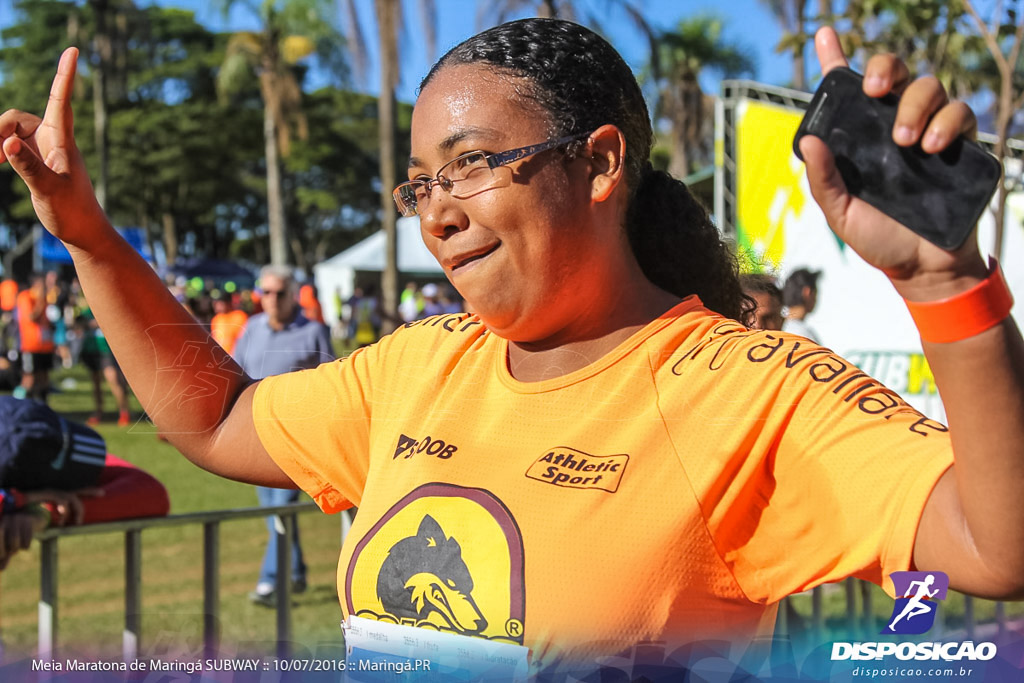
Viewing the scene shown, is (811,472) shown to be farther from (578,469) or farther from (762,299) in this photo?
(762,299)

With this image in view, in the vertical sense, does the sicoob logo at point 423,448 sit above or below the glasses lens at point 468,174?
below

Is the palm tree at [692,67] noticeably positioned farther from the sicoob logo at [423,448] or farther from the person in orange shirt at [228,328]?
the sicoob logo at [423,448]

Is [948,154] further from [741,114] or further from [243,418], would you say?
[741,114]

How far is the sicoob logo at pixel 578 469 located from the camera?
1127 mm

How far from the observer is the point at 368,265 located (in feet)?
76.0

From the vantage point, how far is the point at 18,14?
33.4 m

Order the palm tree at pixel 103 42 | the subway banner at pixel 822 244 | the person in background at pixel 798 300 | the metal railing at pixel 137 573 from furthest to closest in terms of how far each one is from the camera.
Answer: the palm tree at pixel 103 42 → the subway banner at pixel 822 244 → the person in background at pixel 798 300 → the metal railing at pixel 137 573

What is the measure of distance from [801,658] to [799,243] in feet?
19.1

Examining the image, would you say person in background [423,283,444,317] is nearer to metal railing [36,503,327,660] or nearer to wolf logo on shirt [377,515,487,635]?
metal railing [36,503,327,660]

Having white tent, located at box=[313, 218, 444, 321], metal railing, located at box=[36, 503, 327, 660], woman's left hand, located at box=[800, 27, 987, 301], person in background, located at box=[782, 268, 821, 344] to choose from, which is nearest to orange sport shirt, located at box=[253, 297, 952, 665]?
woman's left hand, located at box=[800, 27, 987, 301]

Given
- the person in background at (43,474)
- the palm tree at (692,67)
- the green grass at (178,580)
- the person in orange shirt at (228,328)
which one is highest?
the palm tree at (692,67)

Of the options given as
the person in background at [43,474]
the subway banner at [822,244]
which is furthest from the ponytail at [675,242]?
the subway banner at [822,244]

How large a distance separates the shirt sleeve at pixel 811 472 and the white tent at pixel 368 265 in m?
18.6

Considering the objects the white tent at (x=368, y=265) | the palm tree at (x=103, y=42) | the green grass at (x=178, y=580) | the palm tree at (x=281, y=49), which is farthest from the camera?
the palm tree at (x=281, y=49)
